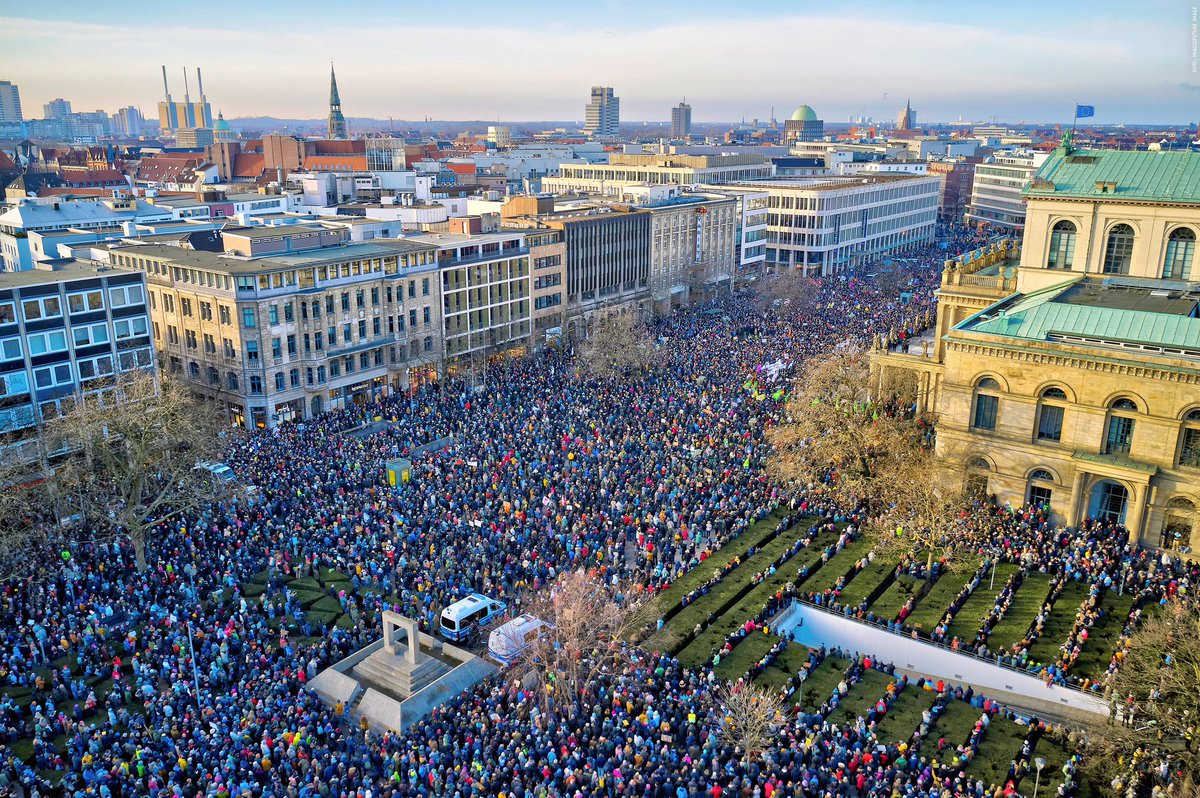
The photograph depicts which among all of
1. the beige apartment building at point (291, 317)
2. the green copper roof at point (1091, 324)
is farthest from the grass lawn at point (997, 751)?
the beige apartment building at point (291, 317)

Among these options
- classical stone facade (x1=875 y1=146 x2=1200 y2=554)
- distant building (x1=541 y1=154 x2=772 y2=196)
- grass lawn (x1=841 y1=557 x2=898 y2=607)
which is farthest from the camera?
distant building (x1=541 y1=154 x2=772 y2=196)

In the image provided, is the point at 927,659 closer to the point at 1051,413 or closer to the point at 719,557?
the point at 719,557

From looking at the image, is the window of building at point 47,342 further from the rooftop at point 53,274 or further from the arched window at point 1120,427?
the arched window at point 1120,427

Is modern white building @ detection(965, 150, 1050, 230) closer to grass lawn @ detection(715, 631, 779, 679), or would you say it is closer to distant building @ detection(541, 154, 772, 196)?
distant building @ detection(541, 154, 772, 196)

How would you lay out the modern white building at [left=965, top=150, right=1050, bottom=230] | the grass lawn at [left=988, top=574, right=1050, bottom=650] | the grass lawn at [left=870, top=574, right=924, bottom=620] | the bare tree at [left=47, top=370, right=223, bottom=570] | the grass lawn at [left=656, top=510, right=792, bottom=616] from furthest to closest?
the modern white building at [left=965, top=150, right=1050, bottom=230] → the bare tree at [left=47, top=370, right=223, bottom=570] → the grass lawn at [left=656, top=510, right=792, bottom=616] → the grass lawn at [left=870, top=574, right=924, bottom=620] → the grass lawn at [left=988, top=574, right=1050, bottom=650]

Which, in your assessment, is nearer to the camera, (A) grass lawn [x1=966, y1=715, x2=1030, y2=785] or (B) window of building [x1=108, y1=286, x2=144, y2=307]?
(A) grass lawn [x1=966, y1=715, x2=1030, y2=785]

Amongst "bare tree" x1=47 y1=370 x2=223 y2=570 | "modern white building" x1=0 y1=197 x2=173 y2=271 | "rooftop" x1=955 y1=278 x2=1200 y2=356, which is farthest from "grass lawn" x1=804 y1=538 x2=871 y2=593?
"modern white building" x1=0 y1=197 x2=173 y2=271

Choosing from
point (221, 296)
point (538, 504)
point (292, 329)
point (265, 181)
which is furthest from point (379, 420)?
point (265, 181)
